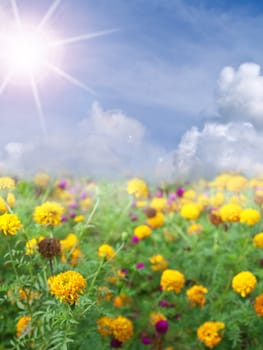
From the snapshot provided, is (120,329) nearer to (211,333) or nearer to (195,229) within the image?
(211,333)

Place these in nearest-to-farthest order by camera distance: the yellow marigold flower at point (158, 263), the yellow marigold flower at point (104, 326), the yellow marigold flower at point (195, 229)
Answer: the yellow marigold flower at point (104, 326) → the yellow marigold flower at point (158, 263) → the yellow marigold flower at point (195, 229)

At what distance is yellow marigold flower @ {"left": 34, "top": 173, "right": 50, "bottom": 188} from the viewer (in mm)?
3496

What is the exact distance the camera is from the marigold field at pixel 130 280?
145cm

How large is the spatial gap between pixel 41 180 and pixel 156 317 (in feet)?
5.62

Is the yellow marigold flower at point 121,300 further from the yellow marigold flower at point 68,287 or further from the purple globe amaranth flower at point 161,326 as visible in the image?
the yellow marigold flower at point 68,287

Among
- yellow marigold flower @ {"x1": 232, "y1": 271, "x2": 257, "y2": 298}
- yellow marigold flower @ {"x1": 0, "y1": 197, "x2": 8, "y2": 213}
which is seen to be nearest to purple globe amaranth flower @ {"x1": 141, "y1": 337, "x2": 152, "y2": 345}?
yellow marigold flower @ {"x1": 232, "y1": 271, "x2": 257, "y2": 298}

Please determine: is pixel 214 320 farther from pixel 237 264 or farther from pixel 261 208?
pixel 261 208

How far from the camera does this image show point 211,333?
1.83 meters

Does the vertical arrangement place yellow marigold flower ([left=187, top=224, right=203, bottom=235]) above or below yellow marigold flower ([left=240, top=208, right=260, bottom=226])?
above

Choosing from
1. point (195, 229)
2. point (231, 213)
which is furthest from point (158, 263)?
point (231, 213)

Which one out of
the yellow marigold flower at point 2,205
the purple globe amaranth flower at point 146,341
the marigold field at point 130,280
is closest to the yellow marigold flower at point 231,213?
the marigold field at point 130,280

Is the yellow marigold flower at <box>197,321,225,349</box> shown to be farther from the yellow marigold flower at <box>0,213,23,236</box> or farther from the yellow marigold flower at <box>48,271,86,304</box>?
the yellow marigold flower at <box>0,213,23,236</box>

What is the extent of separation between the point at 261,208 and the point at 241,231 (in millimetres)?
265

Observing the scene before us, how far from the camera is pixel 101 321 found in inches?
67.6
